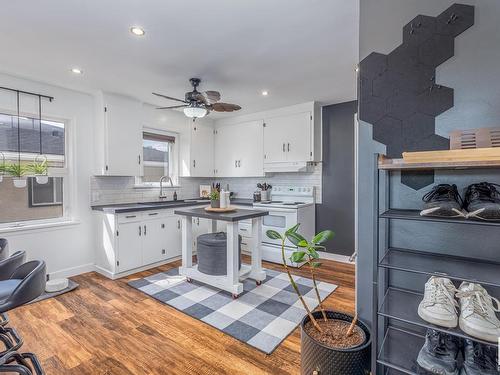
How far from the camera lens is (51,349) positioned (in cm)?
200

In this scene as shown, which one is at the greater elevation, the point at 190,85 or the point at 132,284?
the point at 190,85

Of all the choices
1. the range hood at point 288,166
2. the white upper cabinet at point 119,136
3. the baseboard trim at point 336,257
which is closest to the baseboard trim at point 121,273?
the white upper cabinet at point 119,136

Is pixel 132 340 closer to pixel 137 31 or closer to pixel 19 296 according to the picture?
pixel 19 296

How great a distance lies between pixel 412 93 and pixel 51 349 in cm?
303

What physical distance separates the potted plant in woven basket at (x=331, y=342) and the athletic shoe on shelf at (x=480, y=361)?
0.40m

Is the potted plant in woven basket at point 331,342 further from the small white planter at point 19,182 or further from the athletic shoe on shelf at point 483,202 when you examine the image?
the small white planter at point 19,182

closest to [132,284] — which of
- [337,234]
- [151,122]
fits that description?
[151,122]

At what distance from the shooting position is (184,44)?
2346 mm

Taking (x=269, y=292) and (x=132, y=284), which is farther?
(x=132, y=284)

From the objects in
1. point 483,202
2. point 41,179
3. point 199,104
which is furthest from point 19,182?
point 483,202

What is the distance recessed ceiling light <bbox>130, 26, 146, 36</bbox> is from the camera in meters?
2.08

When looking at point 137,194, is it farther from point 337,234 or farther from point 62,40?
point 337,234

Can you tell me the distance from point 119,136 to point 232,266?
2.47 m

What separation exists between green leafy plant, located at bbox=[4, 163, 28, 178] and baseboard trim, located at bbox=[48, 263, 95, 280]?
4.23 ft
